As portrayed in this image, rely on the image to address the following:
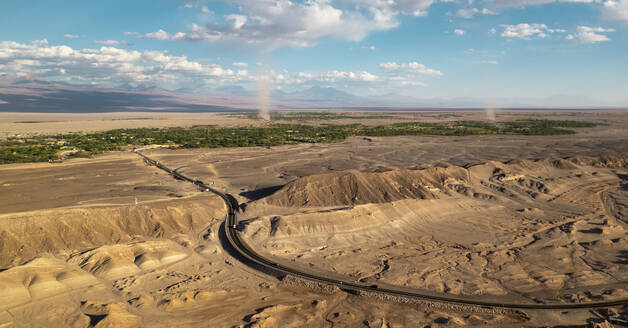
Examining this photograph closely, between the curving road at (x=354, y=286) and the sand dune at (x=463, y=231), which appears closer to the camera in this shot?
the curving road at (x=354, y=286)

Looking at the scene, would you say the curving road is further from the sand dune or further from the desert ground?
the sand dune

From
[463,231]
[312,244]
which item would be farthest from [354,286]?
[463,231]

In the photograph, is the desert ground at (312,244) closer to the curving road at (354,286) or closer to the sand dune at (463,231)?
the sand dune at (463,231)

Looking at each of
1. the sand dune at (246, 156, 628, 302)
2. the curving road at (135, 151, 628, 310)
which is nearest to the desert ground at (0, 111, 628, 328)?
the sand dune at (246, 156, 628, 302)

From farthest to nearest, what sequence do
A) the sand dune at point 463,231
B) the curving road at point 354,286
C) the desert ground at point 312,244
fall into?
1. the sand dune at point 463,231
2. the curving road at point 354,286
3. the desert ground at point 312,244

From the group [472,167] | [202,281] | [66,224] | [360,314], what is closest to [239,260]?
[202,281]

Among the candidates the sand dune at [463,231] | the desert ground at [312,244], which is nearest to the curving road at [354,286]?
the desert ground at [312,244]

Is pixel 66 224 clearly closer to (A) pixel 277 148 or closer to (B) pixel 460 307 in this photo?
(B) pixel 460 307

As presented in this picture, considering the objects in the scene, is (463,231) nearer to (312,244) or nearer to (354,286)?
(312,244)
